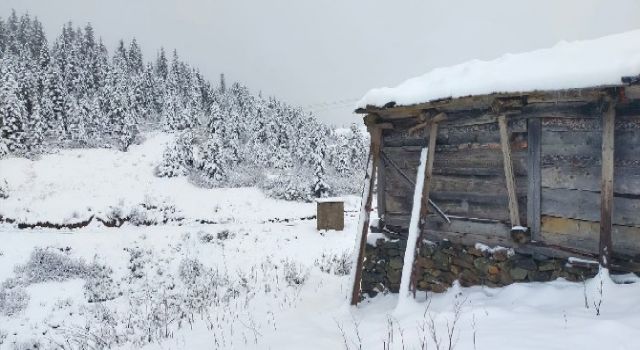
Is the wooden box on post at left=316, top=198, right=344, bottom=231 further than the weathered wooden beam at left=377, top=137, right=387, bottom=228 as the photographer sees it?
Yes

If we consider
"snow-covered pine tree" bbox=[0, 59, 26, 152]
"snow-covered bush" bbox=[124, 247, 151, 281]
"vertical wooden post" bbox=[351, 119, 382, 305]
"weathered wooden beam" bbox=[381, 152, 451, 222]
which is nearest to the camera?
"weathered wooden beam" bbox=[381, 152, 451, 222]

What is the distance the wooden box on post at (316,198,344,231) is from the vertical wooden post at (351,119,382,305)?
363 inches

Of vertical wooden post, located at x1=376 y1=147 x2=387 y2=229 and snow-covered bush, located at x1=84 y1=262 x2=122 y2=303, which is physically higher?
vertical wooden post, located at x1=376 y1=147 x2=387 y2=229

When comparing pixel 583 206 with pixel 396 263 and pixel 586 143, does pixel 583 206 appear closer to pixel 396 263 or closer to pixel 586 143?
pixel 586 143

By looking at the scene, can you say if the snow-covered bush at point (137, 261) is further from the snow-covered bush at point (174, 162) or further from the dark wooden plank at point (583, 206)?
the snow-covered bush at point (174, 162)

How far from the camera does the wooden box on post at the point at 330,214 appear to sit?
55.2 feet

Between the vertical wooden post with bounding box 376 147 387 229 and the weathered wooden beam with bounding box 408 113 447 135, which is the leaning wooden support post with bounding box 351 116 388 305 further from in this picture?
the weathered wooden beam with bounding box 408 113 447 135

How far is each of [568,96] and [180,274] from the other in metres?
12.2

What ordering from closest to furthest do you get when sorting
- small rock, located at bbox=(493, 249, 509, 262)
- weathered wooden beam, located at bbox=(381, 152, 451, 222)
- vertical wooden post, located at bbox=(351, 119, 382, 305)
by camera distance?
small rock, located at bbox=(493, 249, 509, 262) < weathered wooden beam, located at bbox=(381, 152, 451, 222) < vertical wooden post, located at bbox=(351, 119, 382, 305)

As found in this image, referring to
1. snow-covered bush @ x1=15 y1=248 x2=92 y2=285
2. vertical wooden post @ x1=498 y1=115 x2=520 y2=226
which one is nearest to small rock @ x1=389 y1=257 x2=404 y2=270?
vertical wooden post @ x1=498 y1=115 x2=520 y2=226

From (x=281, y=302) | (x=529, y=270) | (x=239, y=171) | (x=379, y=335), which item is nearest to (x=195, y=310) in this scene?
(x=281, y=302)

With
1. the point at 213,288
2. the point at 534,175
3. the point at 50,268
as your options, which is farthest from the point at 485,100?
the point at 50,268

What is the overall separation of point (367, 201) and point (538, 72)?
11.1ft

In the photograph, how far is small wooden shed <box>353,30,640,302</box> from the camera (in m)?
5.02
